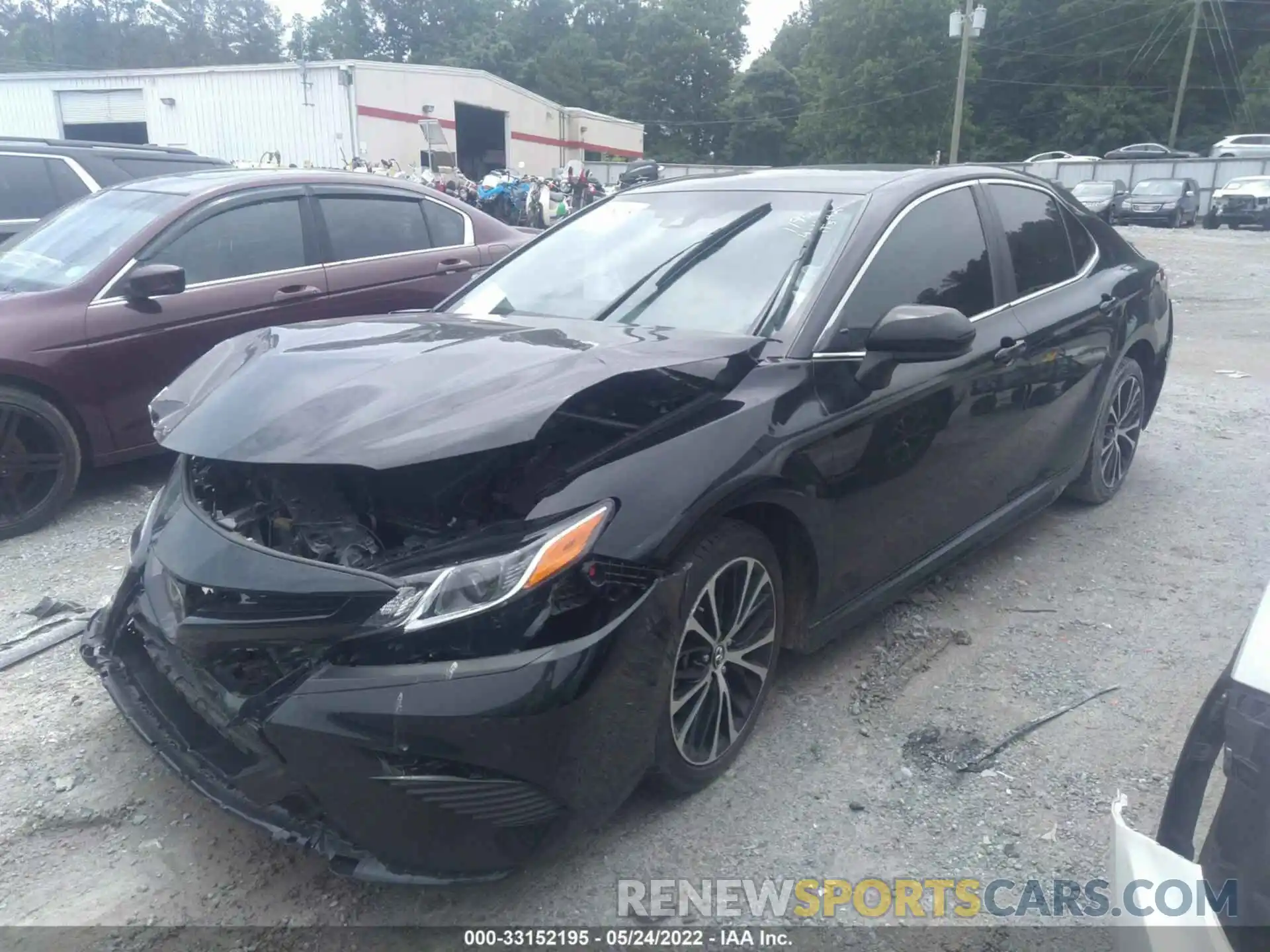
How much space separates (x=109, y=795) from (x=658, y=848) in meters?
1.59

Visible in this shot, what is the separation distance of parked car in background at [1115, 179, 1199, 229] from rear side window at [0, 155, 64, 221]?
91.6 feet

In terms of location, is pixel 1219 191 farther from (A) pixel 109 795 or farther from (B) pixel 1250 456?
(A) pixel 109 795

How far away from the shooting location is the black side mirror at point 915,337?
2.99 meters

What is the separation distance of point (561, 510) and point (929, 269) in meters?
1.97

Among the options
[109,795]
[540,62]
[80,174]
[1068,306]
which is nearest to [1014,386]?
[1068,306]

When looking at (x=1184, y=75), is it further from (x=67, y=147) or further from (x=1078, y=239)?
(x=67, y=147)

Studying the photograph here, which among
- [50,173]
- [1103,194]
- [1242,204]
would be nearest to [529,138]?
[1103,194]

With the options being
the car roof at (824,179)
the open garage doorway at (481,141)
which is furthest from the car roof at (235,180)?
the open garage doorway at (481,141)

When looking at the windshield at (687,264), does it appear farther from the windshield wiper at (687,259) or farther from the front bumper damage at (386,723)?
the front bumper damage at (386,723)

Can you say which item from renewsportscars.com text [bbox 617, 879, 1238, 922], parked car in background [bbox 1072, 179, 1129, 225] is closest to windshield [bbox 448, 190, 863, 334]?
renewsportscars.com text [bbox 617, 879, 1238, 922]

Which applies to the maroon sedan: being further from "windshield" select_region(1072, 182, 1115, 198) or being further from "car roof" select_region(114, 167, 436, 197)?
"windshield" select_region(1072, 182, 1115, 198)

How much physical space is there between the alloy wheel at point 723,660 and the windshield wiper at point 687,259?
110 centimetres

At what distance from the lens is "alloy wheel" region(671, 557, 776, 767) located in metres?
2.65

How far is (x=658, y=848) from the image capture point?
2613 mm
